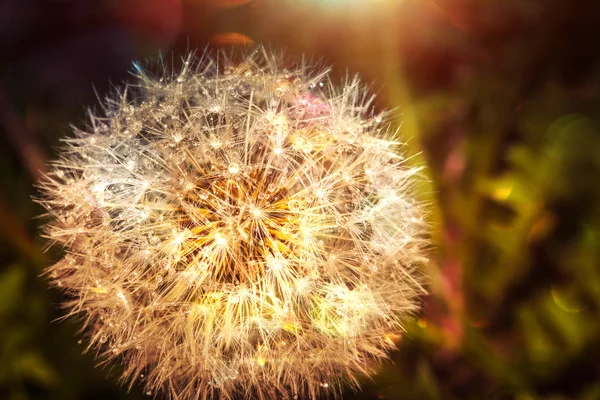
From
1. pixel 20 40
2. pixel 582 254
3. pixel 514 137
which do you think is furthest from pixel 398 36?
pixel 20 40

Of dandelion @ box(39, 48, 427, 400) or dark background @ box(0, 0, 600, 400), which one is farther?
dark background @ box(0, 0, 600, 400)

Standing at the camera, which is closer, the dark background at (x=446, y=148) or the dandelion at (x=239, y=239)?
the dandelion at (x=239, y=239)

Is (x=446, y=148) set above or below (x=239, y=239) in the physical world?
above

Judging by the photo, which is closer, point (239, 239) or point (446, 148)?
point (239, 239)
